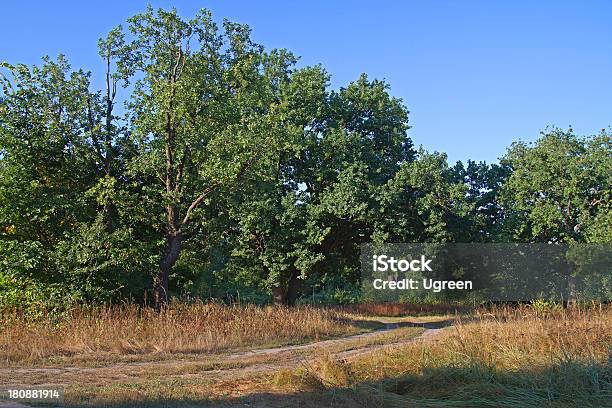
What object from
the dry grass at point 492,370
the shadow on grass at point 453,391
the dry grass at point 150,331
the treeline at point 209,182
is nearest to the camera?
the shadow on grass at point 453,391

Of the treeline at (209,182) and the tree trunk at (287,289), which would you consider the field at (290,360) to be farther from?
the tree trunk at (287,289)

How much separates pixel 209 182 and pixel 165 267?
3.01 m

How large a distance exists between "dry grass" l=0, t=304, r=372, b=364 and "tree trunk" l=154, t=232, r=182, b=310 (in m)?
1.90

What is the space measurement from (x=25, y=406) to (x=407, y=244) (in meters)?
21.5

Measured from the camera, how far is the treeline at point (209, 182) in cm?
1563

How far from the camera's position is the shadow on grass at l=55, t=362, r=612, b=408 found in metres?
7.10

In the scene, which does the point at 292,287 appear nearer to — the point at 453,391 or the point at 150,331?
the point at 150,331

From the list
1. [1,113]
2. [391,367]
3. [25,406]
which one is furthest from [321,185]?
[25,406]

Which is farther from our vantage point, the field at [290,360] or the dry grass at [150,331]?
the dry grass at [150,331]

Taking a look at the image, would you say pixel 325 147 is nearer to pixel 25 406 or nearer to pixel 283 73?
pixel 283 73

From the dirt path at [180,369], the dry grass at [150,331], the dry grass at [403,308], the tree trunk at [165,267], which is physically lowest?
the dry grass at [403,308]

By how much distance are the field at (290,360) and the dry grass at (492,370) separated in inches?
0.8

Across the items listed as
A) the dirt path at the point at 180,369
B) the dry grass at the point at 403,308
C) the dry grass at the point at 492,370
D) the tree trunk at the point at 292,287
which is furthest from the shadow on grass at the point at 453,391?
the dry grass at the point at 403,308

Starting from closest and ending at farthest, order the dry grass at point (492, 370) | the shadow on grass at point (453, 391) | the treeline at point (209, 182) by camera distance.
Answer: the shadow on grass at point (453, 391) < the dry grass at point (492, 370) < the treeline at point (209, 182)
